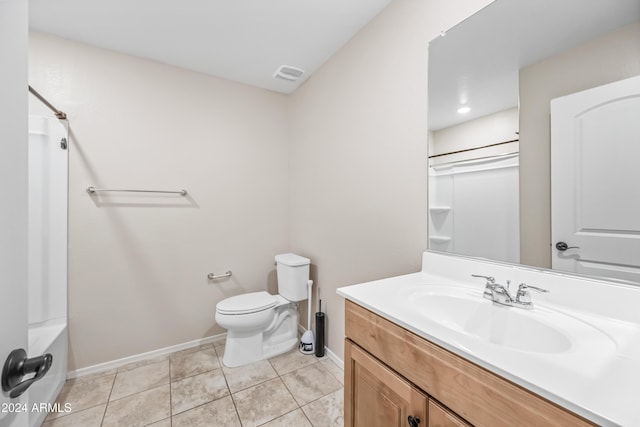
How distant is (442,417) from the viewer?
0.69 m

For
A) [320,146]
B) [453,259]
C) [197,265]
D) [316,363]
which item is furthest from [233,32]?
[316,363]

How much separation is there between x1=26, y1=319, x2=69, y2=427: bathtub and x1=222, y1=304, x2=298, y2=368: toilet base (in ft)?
3.17

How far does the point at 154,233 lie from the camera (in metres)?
2.12

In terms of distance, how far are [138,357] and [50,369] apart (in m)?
0.55

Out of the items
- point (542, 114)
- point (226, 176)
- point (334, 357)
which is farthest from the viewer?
point (226, 176)

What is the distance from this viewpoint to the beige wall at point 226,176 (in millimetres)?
1521

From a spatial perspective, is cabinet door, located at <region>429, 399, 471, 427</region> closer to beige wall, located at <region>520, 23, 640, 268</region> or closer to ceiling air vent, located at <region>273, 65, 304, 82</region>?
beige wall, located at <region>520, 23, 640, 268</region>

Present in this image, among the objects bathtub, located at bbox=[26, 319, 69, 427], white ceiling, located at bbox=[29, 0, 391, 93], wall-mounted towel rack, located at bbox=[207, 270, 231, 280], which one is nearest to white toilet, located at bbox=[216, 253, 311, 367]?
Result: wall-mounted towel rack, located at bbox=[207, 270, 231, 280]

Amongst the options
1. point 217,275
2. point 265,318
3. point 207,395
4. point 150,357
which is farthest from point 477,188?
point 150,357

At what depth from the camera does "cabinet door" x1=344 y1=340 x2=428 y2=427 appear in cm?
78

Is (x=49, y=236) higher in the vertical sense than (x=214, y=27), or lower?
lower

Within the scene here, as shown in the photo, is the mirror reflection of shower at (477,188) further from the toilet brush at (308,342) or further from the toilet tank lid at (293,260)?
the toilet brush at (308,342)

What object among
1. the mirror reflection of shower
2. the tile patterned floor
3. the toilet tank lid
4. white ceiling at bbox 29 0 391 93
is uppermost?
white ceiling at bbox 29 0 391 93

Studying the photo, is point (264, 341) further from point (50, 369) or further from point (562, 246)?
point (562, 246)
